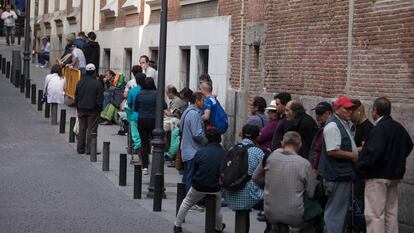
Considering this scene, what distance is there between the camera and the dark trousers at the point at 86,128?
22188 mm

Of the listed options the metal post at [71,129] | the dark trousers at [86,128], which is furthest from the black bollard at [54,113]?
the dark trousers at [86,128]

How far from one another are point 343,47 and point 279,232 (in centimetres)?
525

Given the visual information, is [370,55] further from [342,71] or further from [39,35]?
[39,35]

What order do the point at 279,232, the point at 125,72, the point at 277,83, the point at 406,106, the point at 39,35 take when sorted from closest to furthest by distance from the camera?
1. the point at 279,232
2. the point at 406,106
3. the point at 277,83
4. the point at 125,72
5. the point at 39,35

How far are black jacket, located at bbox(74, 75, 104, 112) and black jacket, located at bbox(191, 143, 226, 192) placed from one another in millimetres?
9044

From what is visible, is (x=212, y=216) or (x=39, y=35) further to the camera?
(x=39, y=35)

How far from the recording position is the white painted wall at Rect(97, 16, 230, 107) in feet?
74.7

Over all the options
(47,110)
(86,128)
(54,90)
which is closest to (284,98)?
(86,128)

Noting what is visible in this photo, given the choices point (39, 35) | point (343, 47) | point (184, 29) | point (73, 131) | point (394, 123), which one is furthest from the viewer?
point (39, 35)

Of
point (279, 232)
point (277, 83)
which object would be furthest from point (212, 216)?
point (277, 83)

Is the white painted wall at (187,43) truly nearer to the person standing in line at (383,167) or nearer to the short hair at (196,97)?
the short hair at (196,97)

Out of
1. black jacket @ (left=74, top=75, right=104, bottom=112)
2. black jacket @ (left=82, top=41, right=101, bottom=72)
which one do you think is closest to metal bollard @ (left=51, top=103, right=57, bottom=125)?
black jacket @ (left=82, top=41, right=101, bottom=72)

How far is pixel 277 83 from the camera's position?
19375 millimetres

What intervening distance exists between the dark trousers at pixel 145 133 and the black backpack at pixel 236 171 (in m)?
6.65
